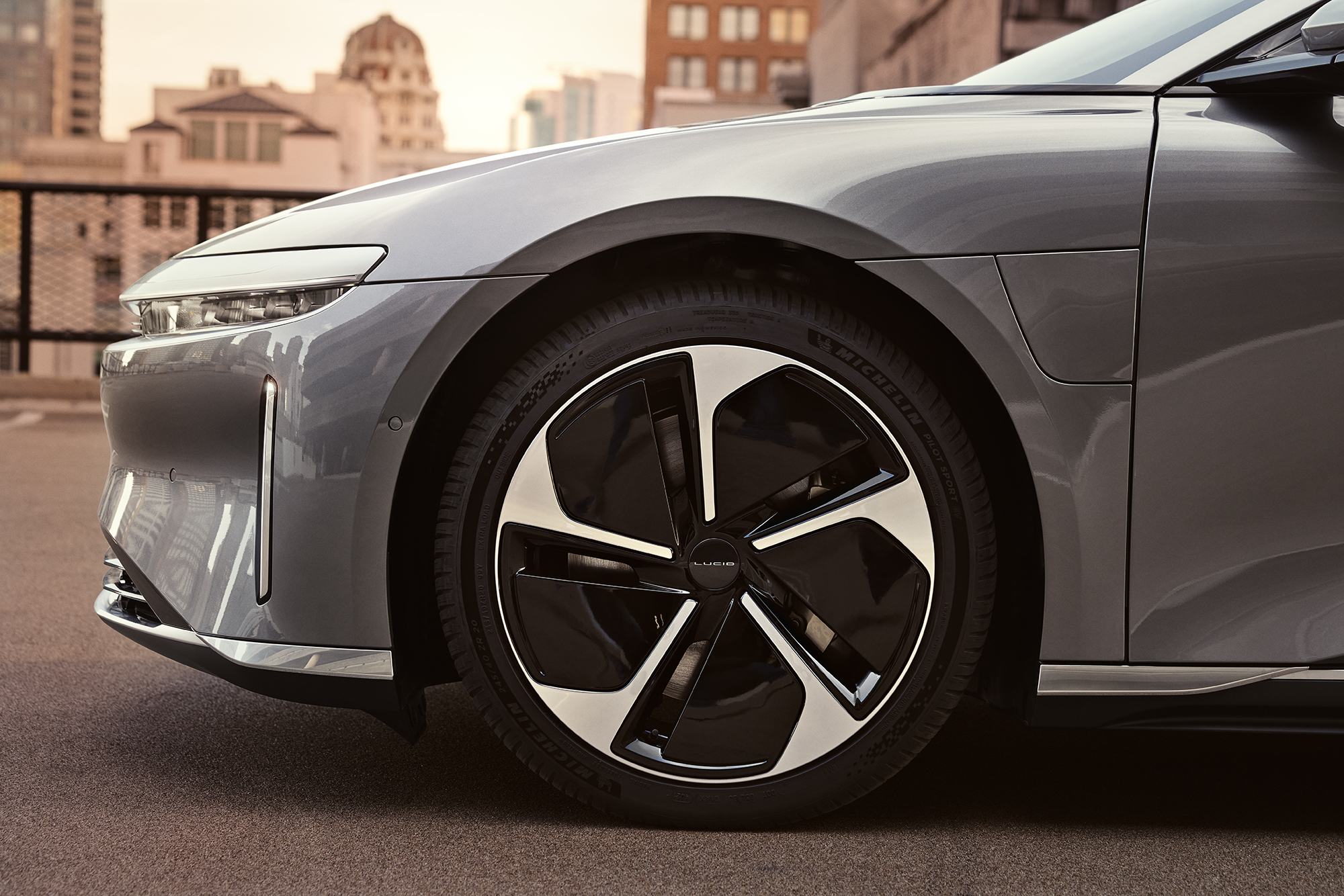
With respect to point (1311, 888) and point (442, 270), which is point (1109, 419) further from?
point (442, 270)

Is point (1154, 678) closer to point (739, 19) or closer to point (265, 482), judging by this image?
point (265, 482)

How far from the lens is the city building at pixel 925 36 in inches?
523

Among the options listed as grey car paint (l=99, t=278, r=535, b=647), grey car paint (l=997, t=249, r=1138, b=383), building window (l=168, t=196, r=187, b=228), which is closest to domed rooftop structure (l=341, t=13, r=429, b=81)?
building window (l=168, t=196, r=187, b=228)

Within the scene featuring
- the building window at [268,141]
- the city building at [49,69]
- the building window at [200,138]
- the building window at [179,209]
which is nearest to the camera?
the building window at [179,209]

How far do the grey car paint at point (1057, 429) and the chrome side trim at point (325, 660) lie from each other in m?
0.89

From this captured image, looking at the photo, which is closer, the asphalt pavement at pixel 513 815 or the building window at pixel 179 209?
the asphalt pavement at pixel 513 815

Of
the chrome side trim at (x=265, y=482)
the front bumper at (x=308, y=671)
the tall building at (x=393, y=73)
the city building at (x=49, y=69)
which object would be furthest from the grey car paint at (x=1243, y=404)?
the city building at (x=49, y=69)

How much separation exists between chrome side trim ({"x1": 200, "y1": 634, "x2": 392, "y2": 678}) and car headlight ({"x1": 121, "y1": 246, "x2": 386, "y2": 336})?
0.47 metres

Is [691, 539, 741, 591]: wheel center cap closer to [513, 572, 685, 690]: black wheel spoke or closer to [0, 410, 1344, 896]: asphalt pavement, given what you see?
[513, 572, 685, 690]: black wheel spoke

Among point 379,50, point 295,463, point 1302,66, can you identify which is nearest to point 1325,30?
point 1302,66

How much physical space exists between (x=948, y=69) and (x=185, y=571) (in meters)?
16.0

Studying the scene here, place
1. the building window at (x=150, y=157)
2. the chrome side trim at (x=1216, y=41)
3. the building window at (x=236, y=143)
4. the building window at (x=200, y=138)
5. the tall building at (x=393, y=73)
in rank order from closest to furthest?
1. the chrome side trim at (x=1216, y=41)
2. the building window at (x=150, y=157)
3. the building window at (x=200, y=138)
4. the building window at (x=236, y=143)
5. the tall building at (x=393, y=73)

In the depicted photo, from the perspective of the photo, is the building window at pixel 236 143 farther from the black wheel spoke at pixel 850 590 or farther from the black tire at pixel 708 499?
the black wheel spoke at pixel 850 590

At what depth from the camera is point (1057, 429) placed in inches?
60.6
